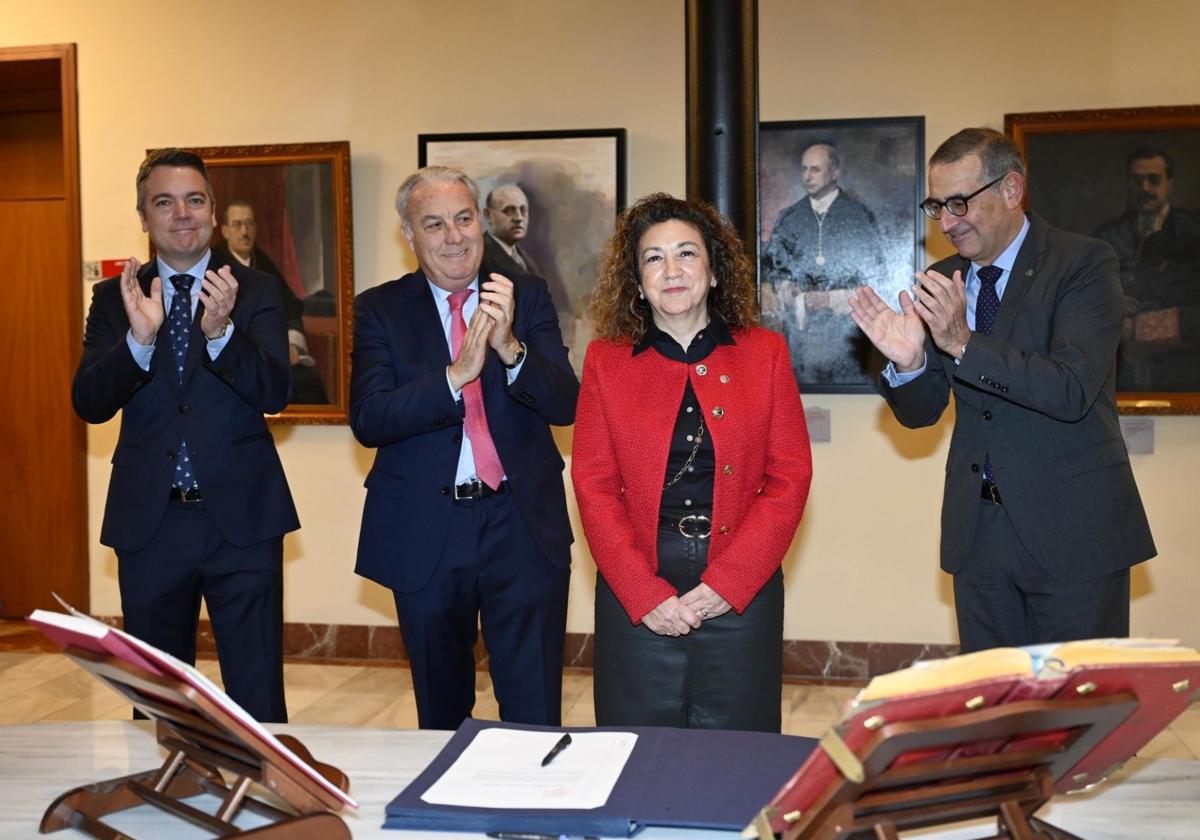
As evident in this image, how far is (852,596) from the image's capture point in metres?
5.45

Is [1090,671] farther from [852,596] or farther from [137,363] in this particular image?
[852,596]

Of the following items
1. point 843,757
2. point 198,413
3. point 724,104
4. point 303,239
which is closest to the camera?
point 843,757

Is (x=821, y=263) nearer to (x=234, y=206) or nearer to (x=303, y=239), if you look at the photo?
(x=303, y=239)

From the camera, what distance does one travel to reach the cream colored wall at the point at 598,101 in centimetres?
516

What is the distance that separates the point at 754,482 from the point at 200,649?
4006 mm

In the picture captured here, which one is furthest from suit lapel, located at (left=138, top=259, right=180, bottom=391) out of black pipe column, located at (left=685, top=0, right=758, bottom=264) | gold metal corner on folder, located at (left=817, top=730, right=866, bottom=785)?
gold metal corner on folder, located at (left=817, top=730, right=866, bottom=785)

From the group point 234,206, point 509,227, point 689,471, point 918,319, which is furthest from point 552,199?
point 689,471

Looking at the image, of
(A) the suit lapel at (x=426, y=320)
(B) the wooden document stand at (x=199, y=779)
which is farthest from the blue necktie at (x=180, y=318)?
(B) the wooden document stand at (x=199, y=779)

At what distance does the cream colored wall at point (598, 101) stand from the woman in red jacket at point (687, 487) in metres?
2.61

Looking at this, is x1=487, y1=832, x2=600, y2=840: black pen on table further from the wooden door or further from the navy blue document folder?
the wooden door

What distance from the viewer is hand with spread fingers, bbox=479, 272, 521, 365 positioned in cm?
291

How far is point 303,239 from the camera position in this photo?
5.69 metres

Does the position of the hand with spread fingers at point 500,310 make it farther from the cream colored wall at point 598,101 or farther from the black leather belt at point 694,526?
the cream colored wall at point 598,101

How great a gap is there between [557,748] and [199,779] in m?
0.55
